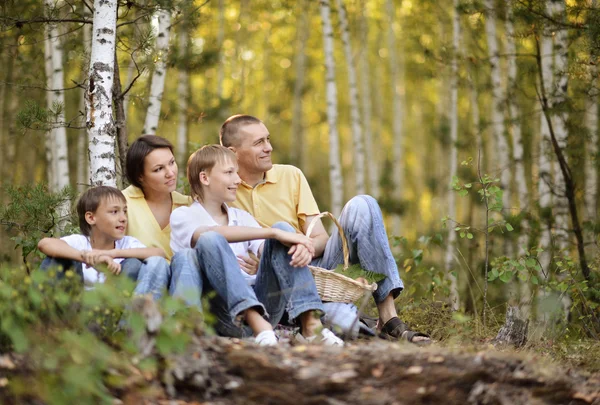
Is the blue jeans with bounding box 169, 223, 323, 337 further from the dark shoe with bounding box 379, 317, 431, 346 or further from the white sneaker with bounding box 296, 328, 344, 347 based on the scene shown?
the dark shoe with bounding box 379, 317, 431, 346

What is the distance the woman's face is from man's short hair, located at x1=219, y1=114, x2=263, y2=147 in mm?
533

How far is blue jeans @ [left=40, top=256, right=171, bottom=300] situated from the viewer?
391 centimetres

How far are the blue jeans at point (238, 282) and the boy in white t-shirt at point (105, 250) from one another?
0.40 ft

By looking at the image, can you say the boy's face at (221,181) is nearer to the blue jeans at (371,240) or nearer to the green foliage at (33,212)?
the blue jeans at (371,240)

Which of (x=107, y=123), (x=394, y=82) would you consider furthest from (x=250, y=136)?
(x=394, y=82)

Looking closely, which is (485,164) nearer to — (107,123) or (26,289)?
(107,123)

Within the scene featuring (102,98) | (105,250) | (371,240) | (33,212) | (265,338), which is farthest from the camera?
(33,212)

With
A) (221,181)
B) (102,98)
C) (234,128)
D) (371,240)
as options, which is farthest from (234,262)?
(102,98)

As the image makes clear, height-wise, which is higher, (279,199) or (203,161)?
(203,161)

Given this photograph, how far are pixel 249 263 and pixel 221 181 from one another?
506 mm

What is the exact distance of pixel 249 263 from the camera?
452 cm

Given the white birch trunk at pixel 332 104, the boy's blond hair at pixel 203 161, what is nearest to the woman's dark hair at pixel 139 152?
the boy's blond hair at pixel 203 161

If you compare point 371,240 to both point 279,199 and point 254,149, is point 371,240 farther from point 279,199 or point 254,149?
point 254,149

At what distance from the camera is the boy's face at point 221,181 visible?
174 inches
